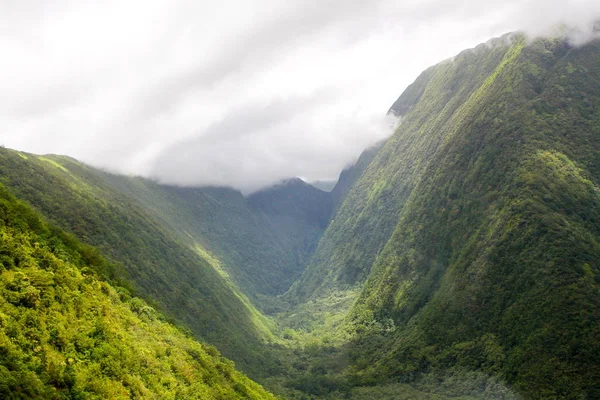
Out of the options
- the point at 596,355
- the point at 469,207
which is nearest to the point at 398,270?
the point at 469,207

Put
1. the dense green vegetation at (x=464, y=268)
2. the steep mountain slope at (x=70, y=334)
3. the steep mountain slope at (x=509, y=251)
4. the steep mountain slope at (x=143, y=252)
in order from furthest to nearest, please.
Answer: the steep mountain slope at (x=143, y=252)
the steep mountain slope at (x=509, y=251)
the dense green vegetation at (x=464, y=268)
the steep mountain slope at (x=70, y=334)

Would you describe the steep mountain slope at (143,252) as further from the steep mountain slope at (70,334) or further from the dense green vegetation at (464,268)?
the steep mountain slope at (70,334)

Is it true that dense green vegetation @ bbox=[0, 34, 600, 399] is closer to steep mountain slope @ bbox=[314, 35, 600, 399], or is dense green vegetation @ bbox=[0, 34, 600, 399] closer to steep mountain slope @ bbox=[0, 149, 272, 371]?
steep mountain slope @ bbox=[314, 35, 600, 399]

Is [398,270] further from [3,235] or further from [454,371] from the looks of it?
[3,235]

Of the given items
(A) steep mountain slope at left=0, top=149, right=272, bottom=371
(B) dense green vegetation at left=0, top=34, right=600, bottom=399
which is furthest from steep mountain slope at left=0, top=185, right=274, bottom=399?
(A) steep mountain slope at left=0, top=149, right=272, bottom=371

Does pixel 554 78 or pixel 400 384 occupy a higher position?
pixel 554 78

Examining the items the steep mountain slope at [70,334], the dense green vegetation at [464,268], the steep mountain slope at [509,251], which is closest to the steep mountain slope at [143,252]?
the dense green vegetation at [464,268]

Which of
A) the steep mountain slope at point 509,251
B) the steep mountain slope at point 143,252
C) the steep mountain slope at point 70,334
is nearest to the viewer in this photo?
the steep mountain slope at point 70,334
